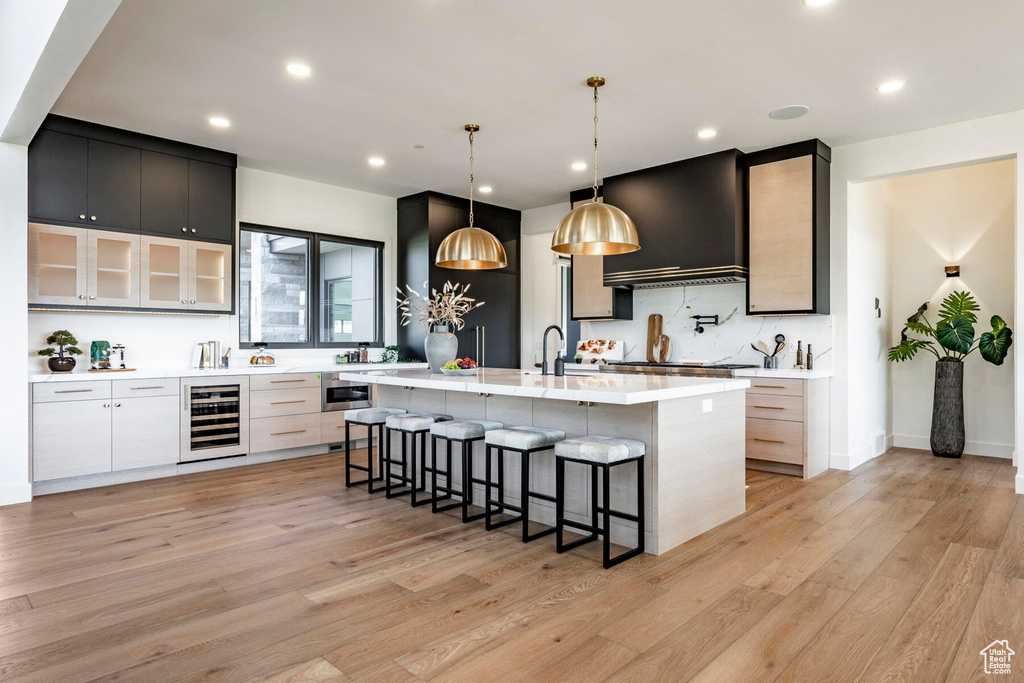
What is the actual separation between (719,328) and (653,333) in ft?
2.34

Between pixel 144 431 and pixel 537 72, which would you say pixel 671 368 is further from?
pixel 144 431

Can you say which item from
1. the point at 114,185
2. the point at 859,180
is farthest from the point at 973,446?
the point at 114,185

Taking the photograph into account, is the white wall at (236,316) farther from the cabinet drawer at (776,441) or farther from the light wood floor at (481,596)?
the cabinet drawer at (776,441)

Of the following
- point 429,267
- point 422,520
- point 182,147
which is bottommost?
point 422,520

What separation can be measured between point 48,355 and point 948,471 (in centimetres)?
727

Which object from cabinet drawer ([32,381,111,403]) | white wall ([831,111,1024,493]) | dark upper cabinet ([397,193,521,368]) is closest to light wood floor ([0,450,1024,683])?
cabinet drawer ([32,381,111,403])

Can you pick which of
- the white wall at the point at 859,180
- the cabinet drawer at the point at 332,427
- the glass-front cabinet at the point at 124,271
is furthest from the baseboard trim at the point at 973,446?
the glass-front cabinet at the point at 124,271

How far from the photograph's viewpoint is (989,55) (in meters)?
3.55

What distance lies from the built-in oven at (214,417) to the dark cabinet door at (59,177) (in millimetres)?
1524

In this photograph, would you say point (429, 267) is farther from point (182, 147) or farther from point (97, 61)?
point (97, 61)

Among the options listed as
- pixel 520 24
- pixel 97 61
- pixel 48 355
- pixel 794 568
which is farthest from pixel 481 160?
pixel 794 568

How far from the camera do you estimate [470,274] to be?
7227 mm

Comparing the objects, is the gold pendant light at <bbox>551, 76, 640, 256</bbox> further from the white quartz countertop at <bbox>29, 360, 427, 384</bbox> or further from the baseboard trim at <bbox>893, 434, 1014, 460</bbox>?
the baseboard trim at <bbox>893, 434, 1014, 460</bbox>

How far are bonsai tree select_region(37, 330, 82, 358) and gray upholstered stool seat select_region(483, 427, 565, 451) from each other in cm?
352
